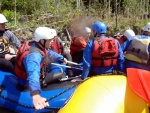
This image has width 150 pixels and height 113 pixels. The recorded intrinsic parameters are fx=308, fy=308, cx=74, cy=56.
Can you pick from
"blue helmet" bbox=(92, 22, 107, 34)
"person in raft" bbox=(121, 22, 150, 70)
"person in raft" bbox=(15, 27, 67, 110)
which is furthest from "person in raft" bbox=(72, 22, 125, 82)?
"person in raft" bbox=(15, 27, 67, 110)

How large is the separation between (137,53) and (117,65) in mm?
379

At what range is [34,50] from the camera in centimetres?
383

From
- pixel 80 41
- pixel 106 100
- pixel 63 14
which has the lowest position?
pixel 106 100

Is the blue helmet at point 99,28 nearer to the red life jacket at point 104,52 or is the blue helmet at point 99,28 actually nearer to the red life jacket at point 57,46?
the red life jacket at point 104,52

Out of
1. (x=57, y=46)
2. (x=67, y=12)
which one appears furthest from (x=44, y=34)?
(x=67, y=12)

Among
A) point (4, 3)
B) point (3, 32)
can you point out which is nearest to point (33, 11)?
point (4, 3)

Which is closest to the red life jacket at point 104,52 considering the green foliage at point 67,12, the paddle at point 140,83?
the paddle at point 140,83

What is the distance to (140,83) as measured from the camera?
2971 mm

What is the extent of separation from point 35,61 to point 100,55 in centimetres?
115

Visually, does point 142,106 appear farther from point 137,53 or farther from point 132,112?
point 137,53

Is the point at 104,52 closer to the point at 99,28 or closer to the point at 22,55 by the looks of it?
the point at 99,28

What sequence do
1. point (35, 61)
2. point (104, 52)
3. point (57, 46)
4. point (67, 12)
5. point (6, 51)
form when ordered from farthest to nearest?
point (67, 12) < point (57, 46) < point (6, 51) < point (104, 52) < point (35, 61)

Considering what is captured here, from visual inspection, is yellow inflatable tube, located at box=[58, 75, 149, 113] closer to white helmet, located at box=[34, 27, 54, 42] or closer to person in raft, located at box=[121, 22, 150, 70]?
white helmet, located at box=[34, 27, 54, 42]

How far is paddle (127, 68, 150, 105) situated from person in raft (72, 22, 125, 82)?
1268 millimetres
